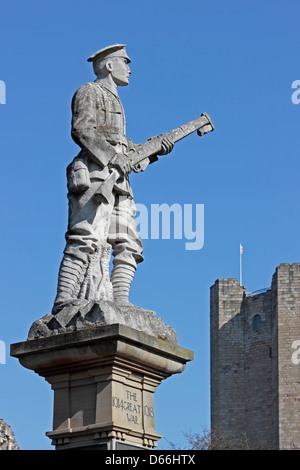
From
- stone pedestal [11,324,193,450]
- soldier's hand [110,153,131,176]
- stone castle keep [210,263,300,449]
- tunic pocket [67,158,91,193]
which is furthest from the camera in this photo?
stone castle keep [210,263,300,449]

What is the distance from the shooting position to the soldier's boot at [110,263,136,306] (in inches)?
408

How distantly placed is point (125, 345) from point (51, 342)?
0.51 meters

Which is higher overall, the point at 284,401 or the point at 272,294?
the point at 272,294

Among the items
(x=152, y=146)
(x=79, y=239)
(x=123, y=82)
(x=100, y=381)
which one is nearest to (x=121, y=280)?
(x=79, y=239)

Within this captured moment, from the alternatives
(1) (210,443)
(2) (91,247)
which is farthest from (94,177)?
(1) (210,443)

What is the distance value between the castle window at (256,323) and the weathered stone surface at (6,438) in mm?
61269

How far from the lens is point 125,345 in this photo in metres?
9.49

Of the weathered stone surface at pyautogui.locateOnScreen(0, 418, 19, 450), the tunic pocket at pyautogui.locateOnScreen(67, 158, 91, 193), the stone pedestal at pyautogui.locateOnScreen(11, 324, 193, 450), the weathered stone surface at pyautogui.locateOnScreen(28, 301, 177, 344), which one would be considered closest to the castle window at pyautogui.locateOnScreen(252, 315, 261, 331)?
the weathered stone surface at pyautogui.locateOnScreen(0, 418, 19, 450)

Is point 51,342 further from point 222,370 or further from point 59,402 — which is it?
point 222,370

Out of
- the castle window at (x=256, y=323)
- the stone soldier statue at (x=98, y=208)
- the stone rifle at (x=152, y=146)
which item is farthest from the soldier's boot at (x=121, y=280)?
the castle window at (x=256, y=323)

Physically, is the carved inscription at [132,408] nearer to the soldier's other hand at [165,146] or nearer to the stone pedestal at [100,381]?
the stone pedestal at [100,381]

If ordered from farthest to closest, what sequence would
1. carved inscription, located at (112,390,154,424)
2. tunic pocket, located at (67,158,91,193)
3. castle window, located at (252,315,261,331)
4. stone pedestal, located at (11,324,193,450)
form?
castle window, located at (252,315,261,331), tunic pocket, located at (67,158,91,193), carved inscription, located at (112,390,154,424), stone pedestal, located at (11,324,193,450)

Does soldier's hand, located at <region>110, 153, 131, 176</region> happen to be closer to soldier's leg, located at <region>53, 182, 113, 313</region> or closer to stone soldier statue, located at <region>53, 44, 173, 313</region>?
stone soldier statue, located at <region>53, 44, 173, 313</region>
